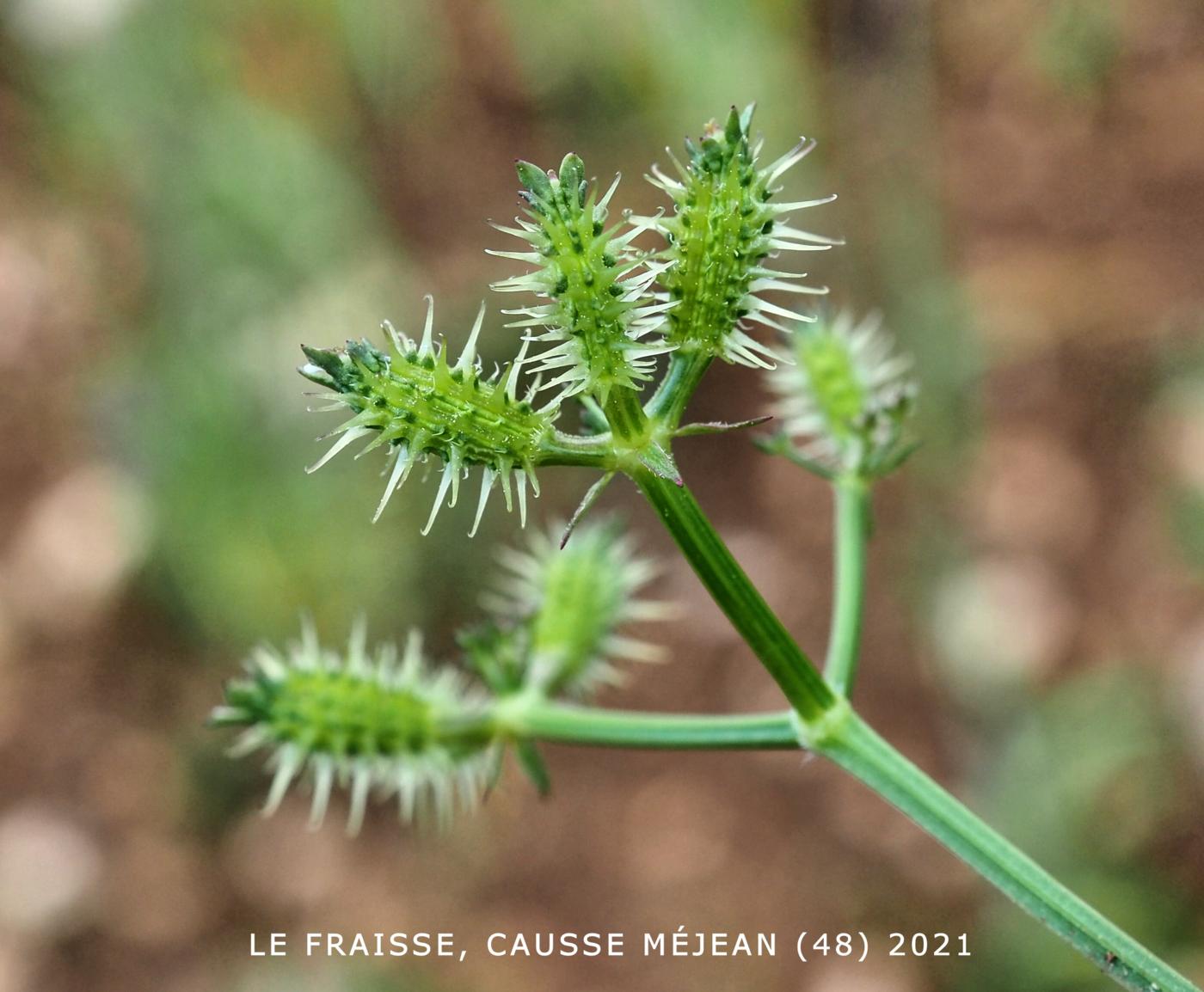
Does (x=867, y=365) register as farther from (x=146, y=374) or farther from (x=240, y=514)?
(x=146, y=374)

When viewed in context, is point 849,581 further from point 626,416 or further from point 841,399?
point 626,416

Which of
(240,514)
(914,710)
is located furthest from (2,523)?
(914,710)

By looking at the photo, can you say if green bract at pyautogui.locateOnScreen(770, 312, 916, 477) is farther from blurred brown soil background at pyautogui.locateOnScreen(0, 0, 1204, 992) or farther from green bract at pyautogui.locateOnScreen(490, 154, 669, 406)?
blurred brown soil background at pyautogui.locateOnScreen(0, 0, 1204, 992)

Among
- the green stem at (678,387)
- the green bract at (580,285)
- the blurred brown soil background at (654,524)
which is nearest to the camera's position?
the green bract at (580,285)

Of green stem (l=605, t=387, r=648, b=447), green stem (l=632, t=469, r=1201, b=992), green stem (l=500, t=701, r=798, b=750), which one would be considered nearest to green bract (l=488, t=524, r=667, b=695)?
green stem (l=500, t=701, r=798, b=750)

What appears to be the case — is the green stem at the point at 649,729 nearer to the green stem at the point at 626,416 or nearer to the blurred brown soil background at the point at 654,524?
the green stem at the point at 626,416

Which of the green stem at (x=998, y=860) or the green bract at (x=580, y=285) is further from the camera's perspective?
the green stem at (x=998, y=860)

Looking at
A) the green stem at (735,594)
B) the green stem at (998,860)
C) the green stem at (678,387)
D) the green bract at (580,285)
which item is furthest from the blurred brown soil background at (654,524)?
the green bract at (580,285)
